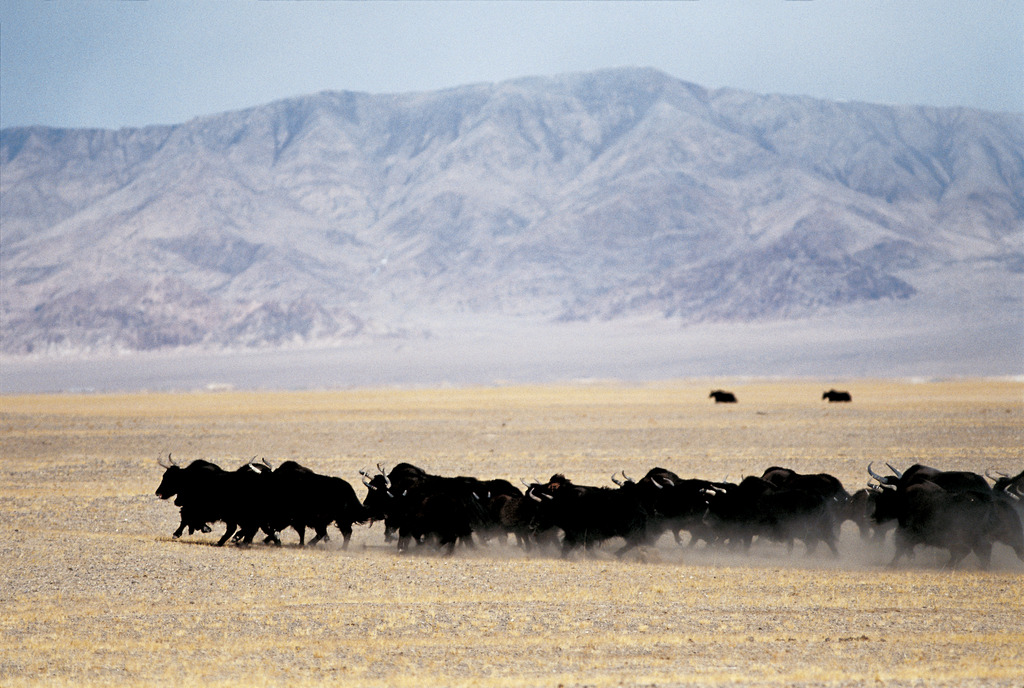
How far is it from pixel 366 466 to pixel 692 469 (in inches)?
273

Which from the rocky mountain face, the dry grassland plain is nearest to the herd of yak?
the dry grassland plain

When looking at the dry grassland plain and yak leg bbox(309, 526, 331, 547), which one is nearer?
the dry grassland plain

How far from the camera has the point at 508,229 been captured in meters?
165

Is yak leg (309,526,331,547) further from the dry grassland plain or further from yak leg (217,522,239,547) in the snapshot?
yak leg (217,522,239,547)

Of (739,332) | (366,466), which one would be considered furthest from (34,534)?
(739,332)

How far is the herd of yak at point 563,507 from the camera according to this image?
12.3 metres

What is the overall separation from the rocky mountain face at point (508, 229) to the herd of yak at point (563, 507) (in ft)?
367

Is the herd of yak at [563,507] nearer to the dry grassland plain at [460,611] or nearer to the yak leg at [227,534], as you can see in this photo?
the yak leg at [227,534]

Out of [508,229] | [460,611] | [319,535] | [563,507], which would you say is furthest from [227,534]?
[508,229]

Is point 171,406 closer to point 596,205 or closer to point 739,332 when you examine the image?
point 739,332

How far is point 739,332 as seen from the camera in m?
123

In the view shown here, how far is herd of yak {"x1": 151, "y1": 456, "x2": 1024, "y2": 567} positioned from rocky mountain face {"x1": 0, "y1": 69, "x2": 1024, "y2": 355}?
112m

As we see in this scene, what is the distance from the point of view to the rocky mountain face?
131 metres

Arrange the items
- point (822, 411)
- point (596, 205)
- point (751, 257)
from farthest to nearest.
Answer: point (596, 205) < point (751, 257) < point (822, 411)
